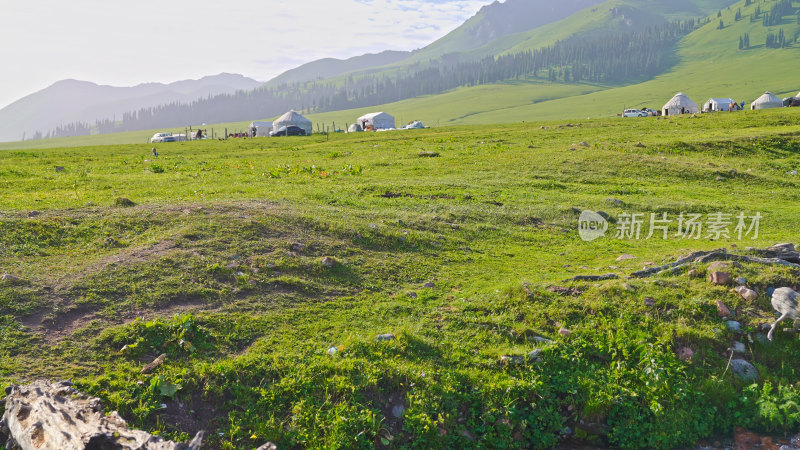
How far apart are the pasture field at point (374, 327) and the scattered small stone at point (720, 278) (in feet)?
0.50

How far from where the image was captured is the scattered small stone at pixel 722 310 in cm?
893

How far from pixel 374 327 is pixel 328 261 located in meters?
2.62

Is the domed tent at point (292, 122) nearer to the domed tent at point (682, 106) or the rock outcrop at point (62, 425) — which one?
the domed tent at point (682, 106)

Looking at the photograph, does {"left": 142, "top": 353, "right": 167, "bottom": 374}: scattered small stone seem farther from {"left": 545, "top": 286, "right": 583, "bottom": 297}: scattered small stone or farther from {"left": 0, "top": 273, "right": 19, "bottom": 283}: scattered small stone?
{"left": 545, "top": 286, "right": 583, "bottom": 297}: scattered small stone

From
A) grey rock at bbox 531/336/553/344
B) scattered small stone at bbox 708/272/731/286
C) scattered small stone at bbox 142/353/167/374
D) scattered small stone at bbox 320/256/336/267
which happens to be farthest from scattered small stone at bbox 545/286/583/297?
scattered small stone at bbox 142/353/167/374

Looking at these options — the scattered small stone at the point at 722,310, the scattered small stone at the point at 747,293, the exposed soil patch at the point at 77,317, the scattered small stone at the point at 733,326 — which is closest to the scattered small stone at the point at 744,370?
the scattered small stone at the point at 733,326

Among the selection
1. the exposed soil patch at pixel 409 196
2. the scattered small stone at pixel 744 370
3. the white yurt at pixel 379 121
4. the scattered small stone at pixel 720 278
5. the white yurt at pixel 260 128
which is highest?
the white yurt at pixel 379 121

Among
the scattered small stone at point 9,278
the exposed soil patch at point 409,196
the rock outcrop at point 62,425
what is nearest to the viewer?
the rock outcrop at point 62,425

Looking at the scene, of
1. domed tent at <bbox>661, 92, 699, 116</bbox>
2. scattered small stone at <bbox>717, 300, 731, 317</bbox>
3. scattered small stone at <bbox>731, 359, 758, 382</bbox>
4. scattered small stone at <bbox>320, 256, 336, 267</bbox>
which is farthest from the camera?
domed tent at <bbox>661, 92, 699, 116</bbox>

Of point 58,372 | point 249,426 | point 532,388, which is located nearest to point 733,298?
point 532,388

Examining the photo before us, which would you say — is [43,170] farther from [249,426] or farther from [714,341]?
[714,341]

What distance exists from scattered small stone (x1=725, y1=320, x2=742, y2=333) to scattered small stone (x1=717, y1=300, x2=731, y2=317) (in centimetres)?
16

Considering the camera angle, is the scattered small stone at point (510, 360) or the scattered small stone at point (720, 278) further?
the scattered small stone at point (720, 278)

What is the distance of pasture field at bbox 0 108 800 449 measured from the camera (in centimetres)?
682
